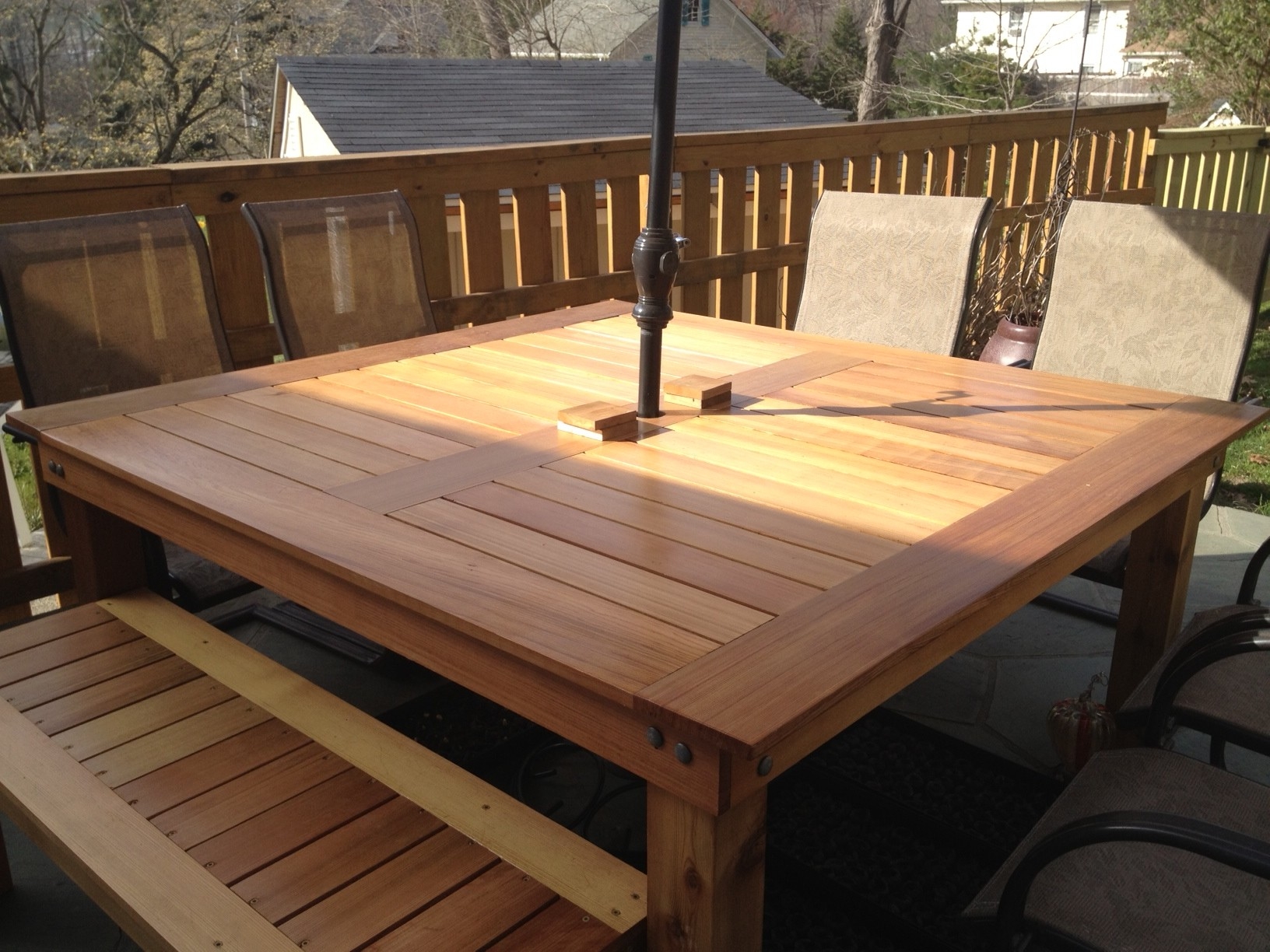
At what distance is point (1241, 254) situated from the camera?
8.53ft

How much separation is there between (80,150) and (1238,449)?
17838 millimetres

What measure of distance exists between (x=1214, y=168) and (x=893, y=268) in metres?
5.06

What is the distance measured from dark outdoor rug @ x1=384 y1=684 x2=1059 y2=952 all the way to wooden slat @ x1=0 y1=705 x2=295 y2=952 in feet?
2.90

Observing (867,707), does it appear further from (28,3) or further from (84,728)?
(28,3)

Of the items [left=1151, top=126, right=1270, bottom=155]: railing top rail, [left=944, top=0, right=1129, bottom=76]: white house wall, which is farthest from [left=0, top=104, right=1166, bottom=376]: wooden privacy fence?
[left=944, top=0, right=1129, bottom=76]: white house wall

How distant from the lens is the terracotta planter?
162 inches

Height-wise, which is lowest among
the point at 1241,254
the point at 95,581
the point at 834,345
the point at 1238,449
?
the point at 1238,449

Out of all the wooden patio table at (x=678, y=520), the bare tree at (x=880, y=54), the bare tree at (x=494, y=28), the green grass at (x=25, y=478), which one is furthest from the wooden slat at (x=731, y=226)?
the bare tree at (x=494, y=28)

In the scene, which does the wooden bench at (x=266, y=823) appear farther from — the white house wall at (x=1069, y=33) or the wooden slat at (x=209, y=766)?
the white house wall at (x=1069, y=33)

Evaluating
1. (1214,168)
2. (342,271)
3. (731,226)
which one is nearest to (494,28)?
(1214,168)

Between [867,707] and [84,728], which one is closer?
[867,707]

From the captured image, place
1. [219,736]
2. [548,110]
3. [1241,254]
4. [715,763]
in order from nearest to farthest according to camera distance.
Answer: [715,763]
[219,736]
[1241,254]
[548,110]

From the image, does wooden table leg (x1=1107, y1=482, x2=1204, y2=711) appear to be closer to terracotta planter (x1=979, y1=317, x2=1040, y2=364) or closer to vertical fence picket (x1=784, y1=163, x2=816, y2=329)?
terracotta planter (x1=979, y1=317, x2=1040, y2=364)

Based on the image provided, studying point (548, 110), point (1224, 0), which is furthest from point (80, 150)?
point (1224, 0)
